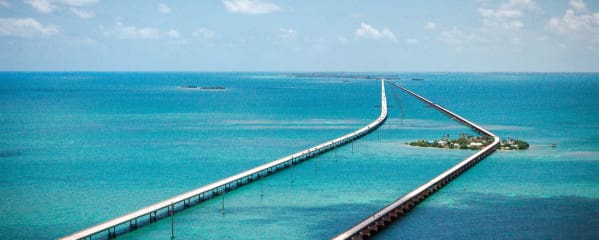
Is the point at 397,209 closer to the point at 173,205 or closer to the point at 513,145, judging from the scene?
the point at 173,205

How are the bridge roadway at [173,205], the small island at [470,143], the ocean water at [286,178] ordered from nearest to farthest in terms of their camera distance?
1. the bridge roadway at [173,205]
2. the ocean water at [286,178]
3. the small island at [470,143]

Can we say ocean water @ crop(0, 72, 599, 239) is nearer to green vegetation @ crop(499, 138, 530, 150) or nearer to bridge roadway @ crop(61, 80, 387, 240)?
bridge roadway @ crop(61, 80, 387, 240)

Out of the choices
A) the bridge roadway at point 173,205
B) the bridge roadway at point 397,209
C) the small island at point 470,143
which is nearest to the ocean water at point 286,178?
the bridge roadway at point 397,209

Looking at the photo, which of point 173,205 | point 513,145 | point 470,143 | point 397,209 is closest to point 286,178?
point 173,205

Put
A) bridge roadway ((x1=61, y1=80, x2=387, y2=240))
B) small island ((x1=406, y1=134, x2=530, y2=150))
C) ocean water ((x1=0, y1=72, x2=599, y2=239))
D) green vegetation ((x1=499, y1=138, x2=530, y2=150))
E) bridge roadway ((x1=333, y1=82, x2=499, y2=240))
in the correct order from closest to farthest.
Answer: bridge roadway ((x1=333, y1=82, x2=499, y2=240)) → bridge roadway ((x1=61, y1=80, x2=387, y2=240)) → ocean water ((x1=0, y1=72, x2=599, y2=239)) → green vegetation ((x1=499, y1=138, x2=530, y2=150)) → small island ((x1=406, y1=134, x2=530, y2=150))

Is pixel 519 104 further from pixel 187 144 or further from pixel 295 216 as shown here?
pixel 295 216

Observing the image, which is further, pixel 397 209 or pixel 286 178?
pixel 286 178

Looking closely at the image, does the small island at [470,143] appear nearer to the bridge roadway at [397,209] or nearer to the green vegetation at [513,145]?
the green vegetation at [513,145]

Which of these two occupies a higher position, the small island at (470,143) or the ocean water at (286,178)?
the small island at (470,143)

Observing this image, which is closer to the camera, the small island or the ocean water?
the ocean water

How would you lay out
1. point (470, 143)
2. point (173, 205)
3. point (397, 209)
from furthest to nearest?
point (470, 143) → point (173, 205) → point (397, 209)

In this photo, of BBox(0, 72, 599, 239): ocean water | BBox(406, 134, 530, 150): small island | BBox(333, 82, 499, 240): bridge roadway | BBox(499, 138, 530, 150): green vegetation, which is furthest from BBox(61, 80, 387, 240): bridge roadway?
BBox(499, 138, 530, 150): green vegetation

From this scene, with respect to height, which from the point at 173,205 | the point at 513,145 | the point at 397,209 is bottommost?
the point at 173,205
